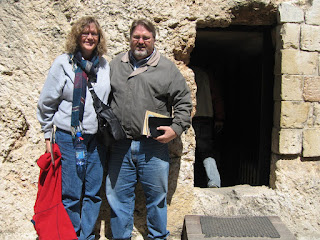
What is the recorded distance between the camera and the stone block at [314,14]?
3.19 metres

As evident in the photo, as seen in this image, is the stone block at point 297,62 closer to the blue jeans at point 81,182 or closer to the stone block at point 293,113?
the stone block at point 293,113

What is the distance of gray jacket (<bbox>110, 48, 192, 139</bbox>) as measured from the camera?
2.61 meters

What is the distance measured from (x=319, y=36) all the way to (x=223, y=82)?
3.18 meters

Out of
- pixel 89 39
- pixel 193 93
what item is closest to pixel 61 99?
pixel 89 39

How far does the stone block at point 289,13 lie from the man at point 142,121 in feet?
4.16

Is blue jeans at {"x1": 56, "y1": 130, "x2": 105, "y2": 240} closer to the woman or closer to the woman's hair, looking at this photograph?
the woman

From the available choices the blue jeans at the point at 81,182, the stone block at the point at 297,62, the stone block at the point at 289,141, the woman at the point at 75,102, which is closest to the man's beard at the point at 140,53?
the woman at the point at 75,102

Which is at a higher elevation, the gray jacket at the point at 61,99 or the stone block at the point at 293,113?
the gray jacket at the point at 61,99

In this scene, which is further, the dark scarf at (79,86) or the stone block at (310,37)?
the stone block at (310,37)

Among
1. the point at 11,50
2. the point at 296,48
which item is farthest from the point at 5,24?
the point at 296,48

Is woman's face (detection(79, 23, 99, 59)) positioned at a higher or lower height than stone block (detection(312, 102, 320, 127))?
higher

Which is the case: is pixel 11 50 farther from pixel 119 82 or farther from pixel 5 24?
pixel 119 82

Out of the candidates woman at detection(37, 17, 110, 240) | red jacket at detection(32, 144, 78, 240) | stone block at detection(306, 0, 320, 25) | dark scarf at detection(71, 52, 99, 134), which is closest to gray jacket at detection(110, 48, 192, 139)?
woman at detection(37, 17, 110, 240)

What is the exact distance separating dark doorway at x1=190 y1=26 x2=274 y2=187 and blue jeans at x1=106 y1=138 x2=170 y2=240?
1791mm
